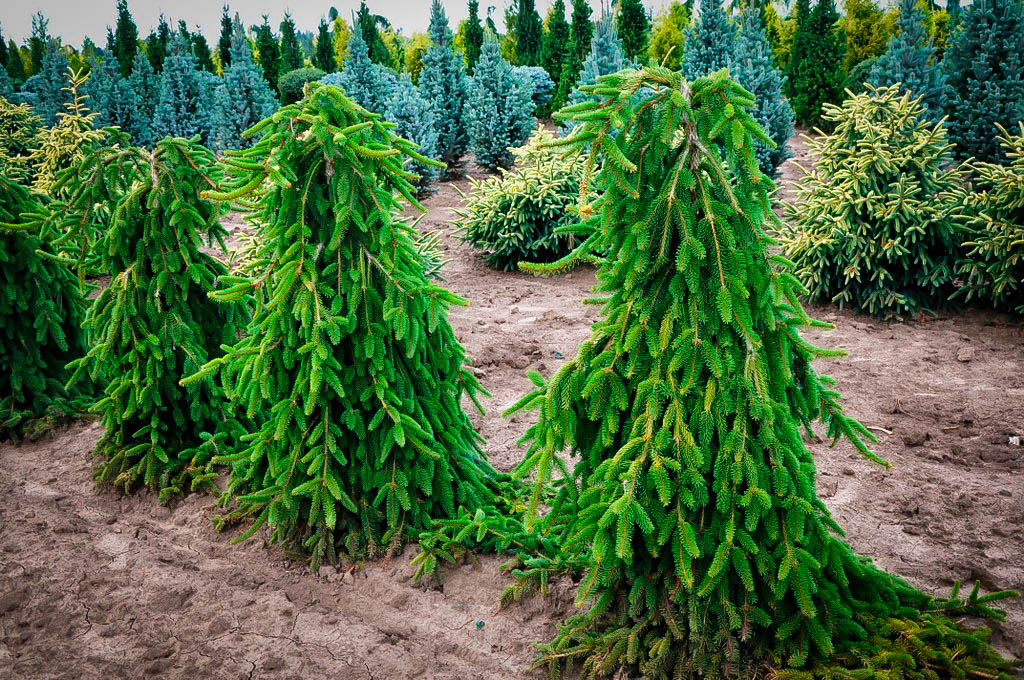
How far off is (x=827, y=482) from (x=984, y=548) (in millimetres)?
886

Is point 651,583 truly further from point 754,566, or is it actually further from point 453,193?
point 453,193

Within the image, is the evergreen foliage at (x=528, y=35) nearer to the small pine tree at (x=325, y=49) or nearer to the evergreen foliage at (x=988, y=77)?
the small pine tree at (x=325, y=49)

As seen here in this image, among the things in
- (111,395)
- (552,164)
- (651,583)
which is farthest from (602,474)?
(552,164)

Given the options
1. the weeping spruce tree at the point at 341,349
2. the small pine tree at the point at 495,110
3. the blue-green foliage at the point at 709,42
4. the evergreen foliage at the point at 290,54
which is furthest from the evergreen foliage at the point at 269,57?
the weeping spruce tree at the point at 341,349

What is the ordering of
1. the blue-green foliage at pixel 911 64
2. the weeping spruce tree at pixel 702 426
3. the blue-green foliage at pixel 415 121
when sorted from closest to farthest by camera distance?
the weeping spruce tree at pixel 702 426 → the blue-green foliage at pixel 911 64 → the blue-green foliage at pixel 415 121

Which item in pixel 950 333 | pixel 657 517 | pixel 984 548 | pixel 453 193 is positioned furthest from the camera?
pixel 453 193

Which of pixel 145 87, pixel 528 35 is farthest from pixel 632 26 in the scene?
pixel 145 87

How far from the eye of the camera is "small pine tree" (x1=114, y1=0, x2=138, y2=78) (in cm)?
2438

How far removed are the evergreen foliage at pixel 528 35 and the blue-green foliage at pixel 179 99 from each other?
10994mm

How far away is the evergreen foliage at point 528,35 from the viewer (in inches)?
906

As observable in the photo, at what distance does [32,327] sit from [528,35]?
20967mm

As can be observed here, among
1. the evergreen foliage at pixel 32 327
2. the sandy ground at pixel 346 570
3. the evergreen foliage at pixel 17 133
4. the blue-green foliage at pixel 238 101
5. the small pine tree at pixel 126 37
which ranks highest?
the small pine tree at pixel 126 37

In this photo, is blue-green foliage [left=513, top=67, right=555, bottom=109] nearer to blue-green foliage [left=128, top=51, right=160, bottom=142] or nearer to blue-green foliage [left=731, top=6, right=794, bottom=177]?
blue-green foliage [left=731, top=6, right=794, bottom=177]

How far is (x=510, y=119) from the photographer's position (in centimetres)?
1325
